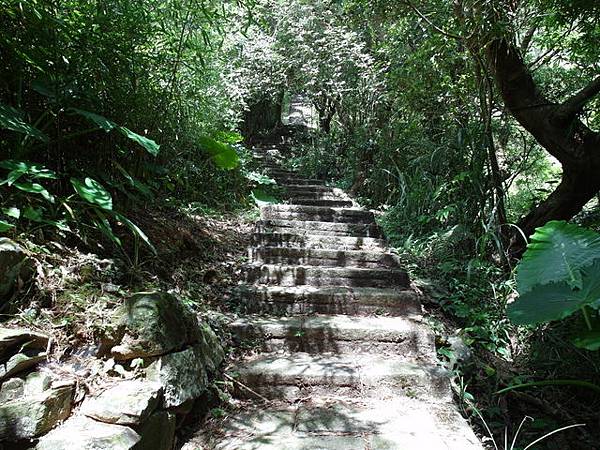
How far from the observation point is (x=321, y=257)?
375 cm

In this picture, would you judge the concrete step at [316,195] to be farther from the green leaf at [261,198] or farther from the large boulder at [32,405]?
the large boulder at [32,405]

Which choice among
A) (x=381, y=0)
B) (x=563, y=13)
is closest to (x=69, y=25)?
(x=381, y=0)

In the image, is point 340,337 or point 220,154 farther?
point 220,154

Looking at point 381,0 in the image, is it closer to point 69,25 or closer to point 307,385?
point 69,25

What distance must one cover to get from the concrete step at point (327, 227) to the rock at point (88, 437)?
2.94 metres

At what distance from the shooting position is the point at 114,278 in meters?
2.25

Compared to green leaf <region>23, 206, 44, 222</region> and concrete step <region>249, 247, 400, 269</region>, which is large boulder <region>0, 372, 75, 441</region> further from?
concrete step <region>249, 247, 400, 269</region>

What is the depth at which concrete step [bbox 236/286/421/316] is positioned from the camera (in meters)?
3.07

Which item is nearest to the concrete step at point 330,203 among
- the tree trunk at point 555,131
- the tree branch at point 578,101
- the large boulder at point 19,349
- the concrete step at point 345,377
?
the tree trunk at point 555,131

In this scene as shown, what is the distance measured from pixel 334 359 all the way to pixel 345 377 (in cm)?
22

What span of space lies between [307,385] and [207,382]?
562mm

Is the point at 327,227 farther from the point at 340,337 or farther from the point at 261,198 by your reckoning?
the point at 340,337

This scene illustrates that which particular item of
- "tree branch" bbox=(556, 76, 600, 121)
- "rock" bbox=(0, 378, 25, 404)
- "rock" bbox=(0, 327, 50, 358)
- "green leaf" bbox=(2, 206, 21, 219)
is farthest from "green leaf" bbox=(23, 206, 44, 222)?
"tree branch" bbox=(556, 76, 600, 121)

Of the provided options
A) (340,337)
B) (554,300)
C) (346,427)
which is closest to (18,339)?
(346,427)
